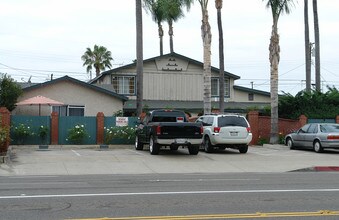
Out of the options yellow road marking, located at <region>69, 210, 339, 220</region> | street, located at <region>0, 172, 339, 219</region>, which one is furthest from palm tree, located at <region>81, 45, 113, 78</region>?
yellow road marking, located at <region>69, 210, 339, 220</region>

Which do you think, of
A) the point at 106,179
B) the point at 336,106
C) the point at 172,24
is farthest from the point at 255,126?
the point at 172,24

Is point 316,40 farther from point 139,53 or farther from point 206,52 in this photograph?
point 139,53

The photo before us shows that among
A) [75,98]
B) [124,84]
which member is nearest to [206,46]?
[75,98]

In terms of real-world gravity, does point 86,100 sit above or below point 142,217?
above

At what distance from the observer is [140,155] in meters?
22.3

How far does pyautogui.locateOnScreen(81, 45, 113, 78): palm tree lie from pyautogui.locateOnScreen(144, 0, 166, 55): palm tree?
1484 cm

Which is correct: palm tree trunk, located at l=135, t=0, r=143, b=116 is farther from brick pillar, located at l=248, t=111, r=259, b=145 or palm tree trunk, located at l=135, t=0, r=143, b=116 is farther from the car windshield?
the car windshield

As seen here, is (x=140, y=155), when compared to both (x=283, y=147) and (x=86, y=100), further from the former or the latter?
(x=86, y=100)

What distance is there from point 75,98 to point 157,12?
12.8 metres

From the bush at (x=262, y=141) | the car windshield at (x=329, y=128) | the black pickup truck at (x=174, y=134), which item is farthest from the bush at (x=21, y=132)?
the car windshield at (x=329, y=128)

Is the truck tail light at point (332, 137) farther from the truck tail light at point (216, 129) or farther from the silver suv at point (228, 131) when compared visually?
the truck tail light at point (216, 129)

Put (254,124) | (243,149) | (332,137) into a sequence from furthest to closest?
1. (254,124)
2. (243,149)
3. (332,137)

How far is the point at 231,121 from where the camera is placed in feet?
75.3

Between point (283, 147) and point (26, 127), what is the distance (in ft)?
45.4
